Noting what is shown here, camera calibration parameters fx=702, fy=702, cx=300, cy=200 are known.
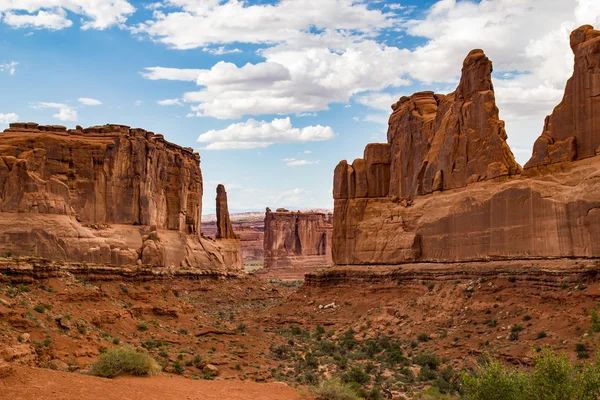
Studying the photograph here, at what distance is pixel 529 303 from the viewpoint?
30453 millimetres

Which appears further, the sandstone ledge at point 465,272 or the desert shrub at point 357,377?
the sandstone ledge at point 465,272

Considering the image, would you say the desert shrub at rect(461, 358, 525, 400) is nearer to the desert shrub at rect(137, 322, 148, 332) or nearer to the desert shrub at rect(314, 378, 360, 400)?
the desert shrub at rect(314, 378, 360, 400)

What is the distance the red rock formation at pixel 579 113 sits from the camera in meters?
30.1

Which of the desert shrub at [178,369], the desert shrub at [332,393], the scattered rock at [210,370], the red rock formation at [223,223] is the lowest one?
the scattered rock at [210,370]

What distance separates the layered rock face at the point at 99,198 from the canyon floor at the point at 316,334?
9510mm

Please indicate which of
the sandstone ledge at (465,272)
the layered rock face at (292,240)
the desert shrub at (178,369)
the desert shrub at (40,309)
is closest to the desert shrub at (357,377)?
the desert shrub at (178,369)

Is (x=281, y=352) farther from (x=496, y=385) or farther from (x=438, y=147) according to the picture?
(x=496, y=385)

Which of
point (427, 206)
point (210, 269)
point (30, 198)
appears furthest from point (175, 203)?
point (427, 206)

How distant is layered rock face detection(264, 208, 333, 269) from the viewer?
121500mm

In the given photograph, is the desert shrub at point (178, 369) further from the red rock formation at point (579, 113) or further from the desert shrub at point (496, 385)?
the red rock formation at point (579, 113)

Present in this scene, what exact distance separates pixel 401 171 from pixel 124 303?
22.6m

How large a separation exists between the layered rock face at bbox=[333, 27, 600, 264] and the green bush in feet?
45.8

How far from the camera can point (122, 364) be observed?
19.9m

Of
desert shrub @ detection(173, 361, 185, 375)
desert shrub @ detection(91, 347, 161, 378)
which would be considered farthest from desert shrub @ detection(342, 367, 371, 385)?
desert shrub @ detection(91, 347, 161, 378)
